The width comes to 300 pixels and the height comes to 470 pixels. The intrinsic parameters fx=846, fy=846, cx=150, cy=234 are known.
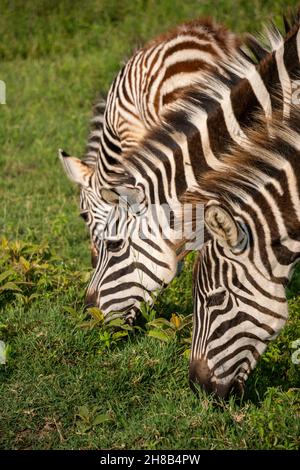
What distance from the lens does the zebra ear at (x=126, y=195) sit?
5.82m

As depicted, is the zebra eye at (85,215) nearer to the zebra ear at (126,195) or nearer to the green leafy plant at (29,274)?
the green leafy plant at (29,274)

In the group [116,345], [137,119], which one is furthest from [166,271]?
[137,119]

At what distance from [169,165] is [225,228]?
1.53m

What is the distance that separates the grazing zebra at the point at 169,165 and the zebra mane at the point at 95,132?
276cm

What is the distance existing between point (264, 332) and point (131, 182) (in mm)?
1827

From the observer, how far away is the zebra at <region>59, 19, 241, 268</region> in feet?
24.0

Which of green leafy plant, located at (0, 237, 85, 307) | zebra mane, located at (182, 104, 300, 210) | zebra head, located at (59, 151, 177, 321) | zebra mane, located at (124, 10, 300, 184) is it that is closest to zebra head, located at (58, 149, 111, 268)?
green leafy plant, located at (0, 237, 85, 307)

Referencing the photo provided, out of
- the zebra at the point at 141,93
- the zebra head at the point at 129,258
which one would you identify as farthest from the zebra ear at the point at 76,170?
the zebra head at the point at 129,258

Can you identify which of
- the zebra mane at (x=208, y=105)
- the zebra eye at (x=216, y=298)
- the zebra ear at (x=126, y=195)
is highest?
the zebra mane at (x=208, y=105)

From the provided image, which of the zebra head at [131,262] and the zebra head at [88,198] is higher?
the zebra head at [88,198]

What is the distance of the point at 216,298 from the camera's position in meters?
4.50

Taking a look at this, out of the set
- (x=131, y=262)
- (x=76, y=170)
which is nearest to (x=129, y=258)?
(x=131, y=262)

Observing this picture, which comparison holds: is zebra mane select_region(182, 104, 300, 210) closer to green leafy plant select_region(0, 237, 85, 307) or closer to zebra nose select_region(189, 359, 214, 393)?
zebra nose select_region(189, 359, 214, 393)

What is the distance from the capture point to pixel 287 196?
14.7 ft
